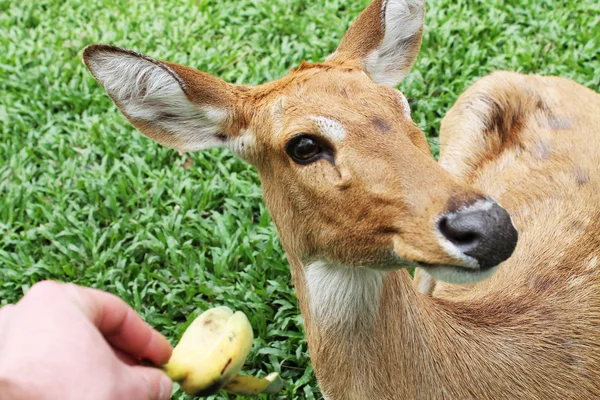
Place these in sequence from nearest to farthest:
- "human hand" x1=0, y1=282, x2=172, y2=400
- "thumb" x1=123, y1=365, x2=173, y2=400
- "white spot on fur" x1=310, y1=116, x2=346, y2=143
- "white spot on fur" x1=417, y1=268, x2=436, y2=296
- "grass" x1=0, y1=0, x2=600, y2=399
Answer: "human hand" x1=0, y1=282, x2=172, y2=400 < "thumb" x1=123, y1=365, x2=173, y2=400 < "white spot on fur" x1=310, y1=116, x2=346, y2=143 < "white spot on fur" x1=417, y1=268, x2=436, y2=296 < "grass" x1=0, y1=0, x2=600, y2=399

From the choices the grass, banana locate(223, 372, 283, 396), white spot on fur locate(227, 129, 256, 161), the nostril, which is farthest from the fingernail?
the grass

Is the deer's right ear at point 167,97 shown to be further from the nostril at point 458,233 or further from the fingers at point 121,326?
the nostril at point 458,233

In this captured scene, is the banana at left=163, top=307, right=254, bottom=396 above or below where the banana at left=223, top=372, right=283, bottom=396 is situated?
above

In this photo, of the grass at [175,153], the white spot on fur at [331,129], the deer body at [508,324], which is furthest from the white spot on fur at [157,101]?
the grass at [175,153]

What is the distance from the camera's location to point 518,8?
255 inches

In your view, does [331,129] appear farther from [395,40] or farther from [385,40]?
[395,40]

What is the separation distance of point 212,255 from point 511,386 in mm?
2561

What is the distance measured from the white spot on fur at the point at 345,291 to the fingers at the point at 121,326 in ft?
2.56

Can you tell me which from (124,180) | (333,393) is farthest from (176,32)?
(333,393)

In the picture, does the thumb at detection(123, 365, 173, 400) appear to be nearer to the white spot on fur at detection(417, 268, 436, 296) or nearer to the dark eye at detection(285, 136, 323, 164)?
the dark eye at detection(285, 136, 323, 164)

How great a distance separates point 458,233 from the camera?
221 cm

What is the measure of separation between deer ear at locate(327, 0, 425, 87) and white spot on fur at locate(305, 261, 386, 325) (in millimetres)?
971

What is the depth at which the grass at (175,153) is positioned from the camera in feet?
15.5

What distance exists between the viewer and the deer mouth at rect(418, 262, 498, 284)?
226 cm
